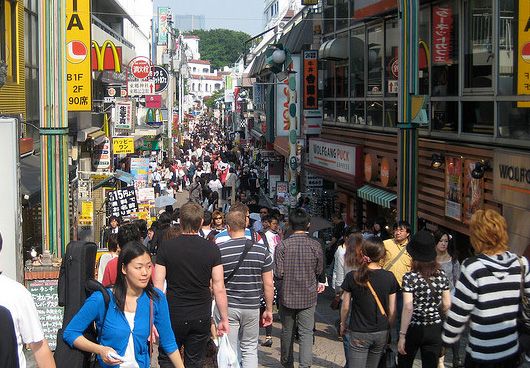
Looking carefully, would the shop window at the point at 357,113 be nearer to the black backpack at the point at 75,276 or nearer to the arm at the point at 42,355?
the black backpack at the point at 75,276

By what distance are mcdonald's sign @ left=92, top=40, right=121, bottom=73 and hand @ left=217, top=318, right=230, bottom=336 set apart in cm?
1790

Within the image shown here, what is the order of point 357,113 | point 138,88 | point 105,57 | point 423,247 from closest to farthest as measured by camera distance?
point 423,247 < point 357,113 < point 105,57 < point 138,88

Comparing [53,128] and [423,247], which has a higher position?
[53,128]

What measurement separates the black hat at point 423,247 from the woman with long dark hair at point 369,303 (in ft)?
0.98

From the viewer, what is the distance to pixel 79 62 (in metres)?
18.9

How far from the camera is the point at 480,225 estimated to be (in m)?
5.70

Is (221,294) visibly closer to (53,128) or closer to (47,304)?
(47,304)

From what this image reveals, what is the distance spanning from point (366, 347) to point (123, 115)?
77.1 ft

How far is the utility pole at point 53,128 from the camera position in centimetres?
1170

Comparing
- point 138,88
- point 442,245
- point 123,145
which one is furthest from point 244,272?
point 138,88

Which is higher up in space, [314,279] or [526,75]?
[526,75]

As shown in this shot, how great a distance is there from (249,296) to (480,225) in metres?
2.92

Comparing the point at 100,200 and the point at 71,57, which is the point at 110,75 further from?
the point at 71,57

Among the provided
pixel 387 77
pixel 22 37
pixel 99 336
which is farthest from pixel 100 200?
pixel 99 336
